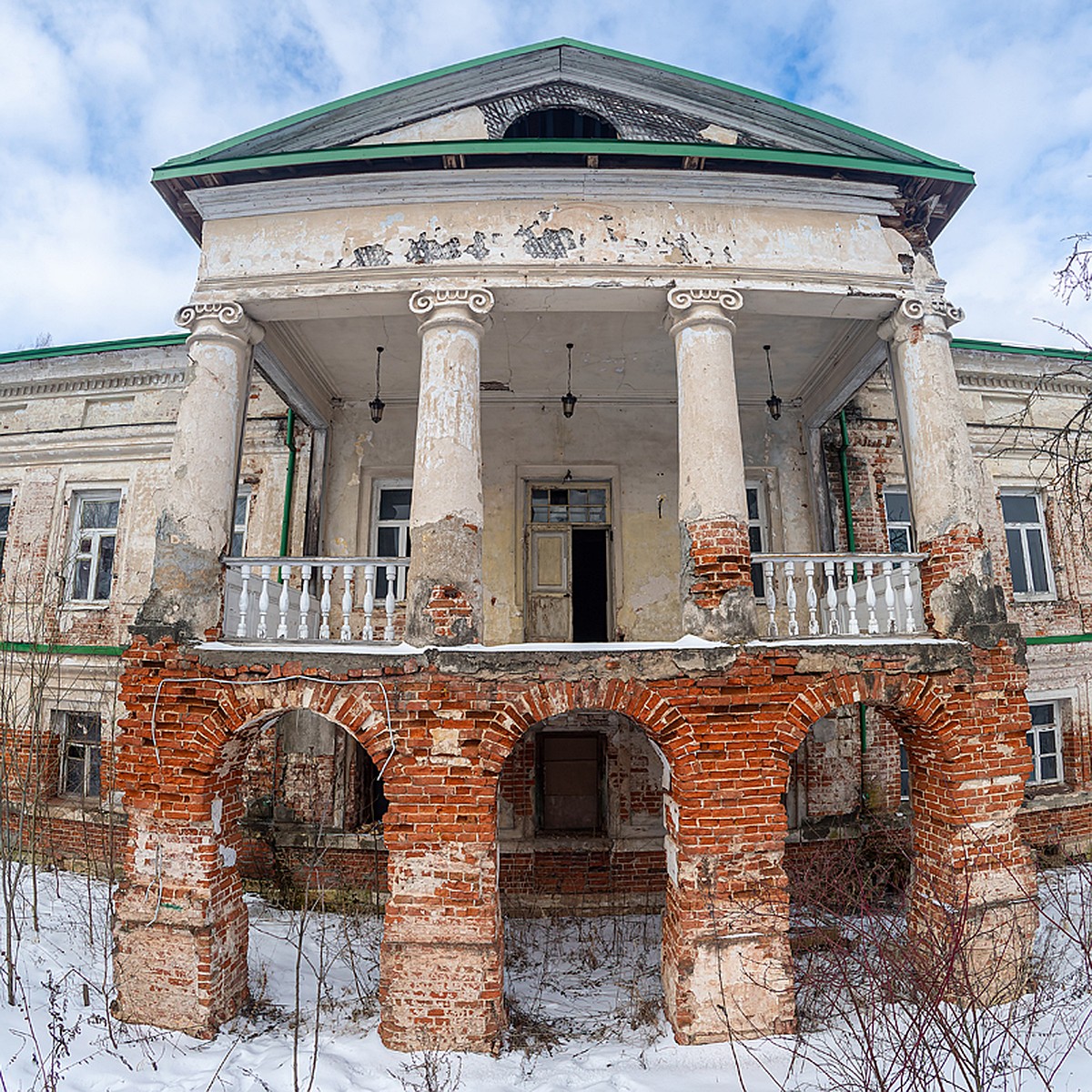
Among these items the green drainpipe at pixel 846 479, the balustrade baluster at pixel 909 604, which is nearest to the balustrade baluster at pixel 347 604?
the balustrade baluster at pixel 909 604

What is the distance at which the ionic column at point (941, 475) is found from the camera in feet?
19.8

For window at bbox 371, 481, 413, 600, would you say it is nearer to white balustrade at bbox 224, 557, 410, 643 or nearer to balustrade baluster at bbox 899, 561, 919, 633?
white balustrade at bbox 224, 557, 410, 643

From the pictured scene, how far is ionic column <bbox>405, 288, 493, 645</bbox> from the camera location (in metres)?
5.72

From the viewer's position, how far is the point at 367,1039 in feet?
17.4

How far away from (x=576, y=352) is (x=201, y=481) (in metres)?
4.51

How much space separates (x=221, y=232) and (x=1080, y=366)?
11605 millimetres

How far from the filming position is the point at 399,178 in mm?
6531

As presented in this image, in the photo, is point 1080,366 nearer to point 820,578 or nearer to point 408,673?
point 820,578

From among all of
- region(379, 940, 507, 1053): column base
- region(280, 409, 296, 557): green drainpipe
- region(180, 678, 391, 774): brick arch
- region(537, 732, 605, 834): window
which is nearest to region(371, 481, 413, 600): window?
region(280, 409, 296, 557): green drainpipe

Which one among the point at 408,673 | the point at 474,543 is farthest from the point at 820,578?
the point at 408,673

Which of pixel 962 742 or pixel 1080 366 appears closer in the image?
pixel 962 742

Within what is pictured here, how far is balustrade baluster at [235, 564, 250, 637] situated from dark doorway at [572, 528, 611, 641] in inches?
181

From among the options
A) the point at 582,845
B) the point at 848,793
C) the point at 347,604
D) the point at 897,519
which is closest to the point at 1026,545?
the point at 897,519

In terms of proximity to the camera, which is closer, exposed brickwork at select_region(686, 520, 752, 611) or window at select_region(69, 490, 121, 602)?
exposed brickwork at select_region(686, 520, 752, 611)
